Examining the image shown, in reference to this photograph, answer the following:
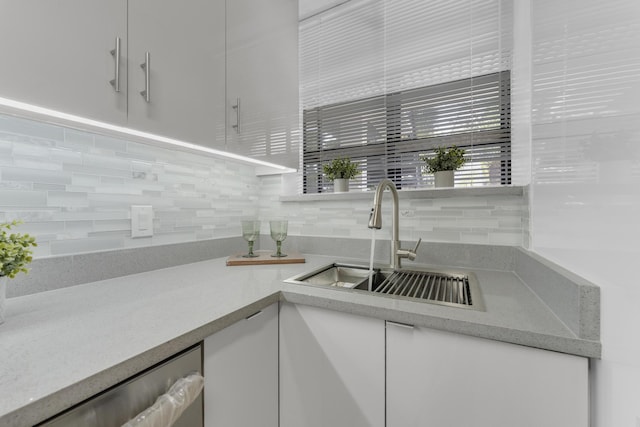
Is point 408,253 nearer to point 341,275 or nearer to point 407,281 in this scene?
point 407,281

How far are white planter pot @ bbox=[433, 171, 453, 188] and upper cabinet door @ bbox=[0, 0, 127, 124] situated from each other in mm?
1321

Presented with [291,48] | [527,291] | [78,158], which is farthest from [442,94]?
[78,158]

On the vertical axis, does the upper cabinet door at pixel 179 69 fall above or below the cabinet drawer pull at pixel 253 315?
above

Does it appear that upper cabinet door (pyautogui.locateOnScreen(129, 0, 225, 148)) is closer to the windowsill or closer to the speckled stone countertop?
the speckled stone countertop

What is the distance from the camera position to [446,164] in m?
1.34

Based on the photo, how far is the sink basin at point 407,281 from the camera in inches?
41.5

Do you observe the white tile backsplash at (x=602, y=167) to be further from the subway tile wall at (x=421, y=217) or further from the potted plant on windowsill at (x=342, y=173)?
the potted plant on windowsill at (x=342, y=173)

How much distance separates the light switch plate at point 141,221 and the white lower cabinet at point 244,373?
731 millimetres

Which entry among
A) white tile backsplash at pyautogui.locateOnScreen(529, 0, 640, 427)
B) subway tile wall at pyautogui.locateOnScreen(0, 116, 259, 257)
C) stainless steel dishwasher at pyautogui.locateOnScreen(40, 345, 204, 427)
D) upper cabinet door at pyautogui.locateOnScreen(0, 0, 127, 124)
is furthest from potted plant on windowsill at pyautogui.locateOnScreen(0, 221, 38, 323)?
white tile backsplash at pyautogui.locateOnScreen(529, 0, 640, 427)

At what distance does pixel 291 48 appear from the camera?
1616mm

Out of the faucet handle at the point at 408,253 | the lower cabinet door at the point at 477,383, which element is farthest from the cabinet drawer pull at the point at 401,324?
the faucet handle at the point at 408,253

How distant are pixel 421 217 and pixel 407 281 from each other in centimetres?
38

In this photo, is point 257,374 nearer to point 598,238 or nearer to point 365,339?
point 365,339

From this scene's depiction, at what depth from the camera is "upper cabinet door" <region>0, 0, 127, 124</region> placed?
Answer: 2.10ft
